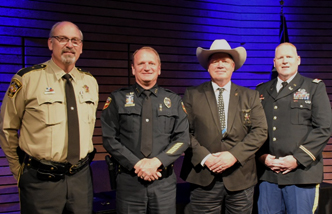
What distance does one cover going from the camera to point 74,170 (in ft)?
7.27

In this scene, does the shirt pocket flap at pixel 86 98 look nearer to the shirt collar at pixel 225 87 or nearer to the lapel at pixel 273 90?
the shirt collar at pixel 225 87

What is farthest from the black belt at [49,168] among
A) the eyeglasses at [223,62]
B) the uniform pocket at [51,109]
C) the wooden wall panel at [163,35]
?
the wooden wall panel at [163,35]

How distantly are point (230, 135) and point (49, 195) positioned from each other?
1479 millimetres

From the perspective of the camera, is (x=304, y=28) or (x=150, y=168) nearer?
(x=150, y=168)

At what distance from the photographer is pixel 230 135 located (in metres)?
2.61

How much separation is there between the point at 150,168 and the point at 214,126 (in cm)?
72

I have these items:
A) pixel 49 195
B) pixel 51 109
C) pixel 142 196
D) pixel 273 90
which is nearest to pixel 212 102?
pixel 273 90

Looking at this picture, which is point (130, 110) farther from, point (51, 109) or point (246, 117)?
point (246, 117)

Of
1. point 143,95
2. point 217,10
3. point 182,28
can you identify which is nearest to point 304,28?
point 217,10

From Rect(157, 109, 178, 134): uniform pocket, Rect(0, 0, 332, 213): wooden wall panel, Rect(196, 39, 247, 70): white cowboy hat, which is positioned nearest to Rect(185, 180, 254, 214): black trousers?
Rect(157, 109, 178, 134): uniform pocket

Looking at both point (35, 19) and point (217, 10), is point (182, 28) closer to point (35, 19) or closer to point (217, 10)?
point (217, 10)

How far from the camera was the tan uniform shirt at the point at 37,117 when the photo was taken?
2164 mm

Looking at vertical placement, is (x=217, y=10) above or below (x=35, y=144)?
above

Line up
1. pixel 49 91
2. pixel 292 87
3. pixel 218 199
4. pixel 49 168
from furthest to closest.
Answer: pixel 292 87 → pixel 218 199 → pixel 49 91 → pixel 49 168
